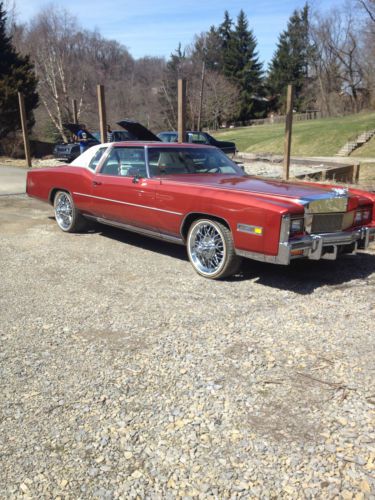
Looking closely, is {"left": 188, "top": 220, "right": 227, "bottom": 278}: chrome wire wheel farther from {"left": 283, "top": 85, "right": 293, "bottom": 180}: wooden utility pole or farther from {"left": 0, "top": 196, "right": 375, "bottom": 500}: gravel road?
{"left": 283, "top": 85, "right": 293, "bottom": 180}: wooden utility pole

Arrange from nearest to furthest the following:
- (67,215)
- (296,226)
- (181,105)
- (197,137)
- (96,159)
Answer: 1. (296,226)
2. (96,159)
3. (67,215)
4. (181,105)
5. (197,137)

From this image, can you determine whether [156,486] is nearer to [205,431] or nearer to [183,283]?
[205,431]

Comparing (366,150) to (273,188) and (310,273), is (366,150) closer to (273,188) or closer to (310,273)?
(310,273)

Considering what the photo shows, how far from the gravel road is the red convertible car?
1.46ft

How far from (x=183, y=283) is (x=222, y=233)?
685 mm

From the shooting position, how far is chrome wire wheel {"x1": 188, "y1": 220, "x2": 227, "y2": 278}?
480 centimetres

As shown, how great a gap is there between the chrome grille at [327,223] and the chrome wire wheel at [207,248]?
3.03 ft

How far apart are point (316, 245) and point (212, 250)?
1.11 metres

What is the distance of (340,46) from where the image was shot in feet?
Result: 185

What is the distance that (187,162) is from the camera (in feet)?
19.3

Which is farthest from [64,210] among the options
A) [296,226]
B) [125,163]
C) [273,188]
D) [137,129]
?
[137,129]

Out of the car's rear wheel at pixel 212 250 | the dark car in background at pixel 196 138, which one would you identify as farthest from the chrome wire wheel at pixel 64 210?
the dark car in background at pixel 196 138

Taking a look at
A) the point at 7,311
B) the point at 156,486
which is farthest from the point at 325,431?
the point at 7,311

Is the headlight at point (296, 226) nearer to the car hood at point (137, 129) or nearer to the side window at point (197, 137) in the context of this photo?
the car hood at point (137, 129)
